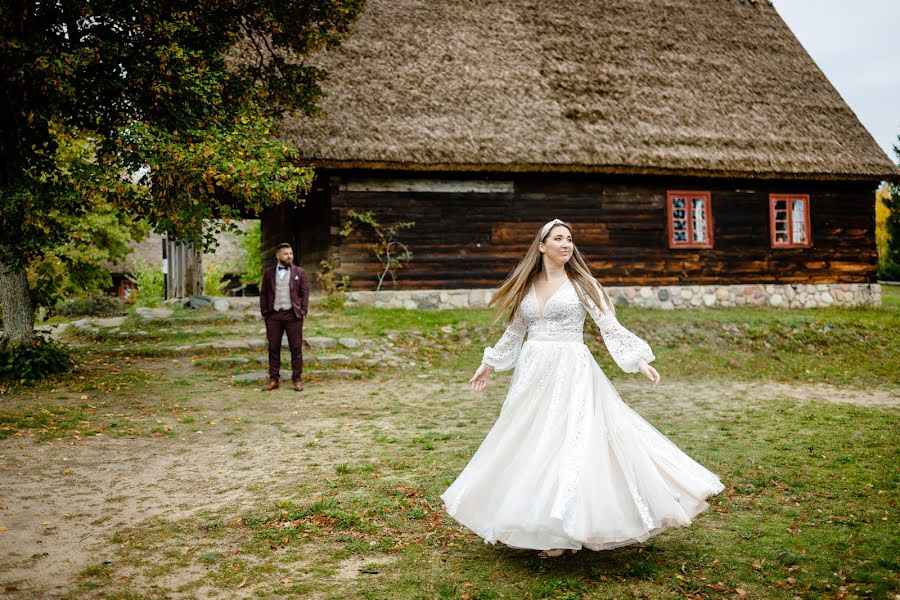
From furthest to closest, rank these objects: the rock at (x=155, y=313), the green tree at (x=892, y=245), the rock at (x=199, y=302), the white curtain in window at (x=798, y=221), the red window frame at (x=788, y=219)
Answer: the green tree at (x=892, y=245) → the white curtain in window at (x=798, y=221) → the red window frame at (x=788, y=219) → the rock at (x=199, y=302) → the rock at (x=155, y=313)

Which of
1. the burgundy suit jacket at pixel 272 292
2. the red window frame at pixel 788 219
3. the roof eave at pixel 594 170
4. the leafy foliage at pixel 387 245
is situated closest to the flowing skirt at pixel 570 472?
the burgundy suit jacket at pixel 272 292

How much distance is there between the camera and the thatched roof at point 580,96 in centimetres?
1559

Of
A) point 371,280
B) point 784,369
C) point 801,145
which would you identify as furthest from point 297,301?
point 801,145

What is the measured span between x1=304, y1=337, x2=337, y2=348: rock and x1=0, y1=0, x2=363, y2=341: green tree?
8.82 feet

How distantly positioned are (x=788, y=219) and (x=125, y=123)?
15296mm

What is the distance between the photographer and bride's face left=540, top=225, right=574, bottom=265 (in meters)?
4.35

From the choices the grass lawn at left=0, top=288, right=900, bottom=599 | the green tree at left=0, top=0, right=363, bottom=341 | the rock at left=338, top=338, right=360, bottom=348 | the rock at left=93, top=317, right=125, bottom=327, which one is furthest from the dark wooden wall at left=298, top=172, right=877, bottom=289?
the green tree at left=0, top=0, right=363, bottom=341

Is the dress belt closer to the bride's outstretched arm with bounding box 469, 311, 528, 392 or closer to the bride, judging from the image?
the bride

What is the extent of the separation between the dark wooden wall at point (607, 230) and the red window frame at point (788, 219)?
13 centimetres

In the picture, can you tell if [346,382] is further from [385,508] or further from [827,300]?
[827,300]

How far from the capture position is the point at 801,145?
60.0 ft

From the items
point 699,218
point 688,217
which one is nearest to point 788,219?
point 699,218

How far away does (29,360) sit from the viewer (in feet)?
33.1

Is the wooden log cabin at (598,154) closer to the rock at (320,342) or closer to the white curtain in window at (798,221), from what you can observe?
the white curtain in window at (798,221)
